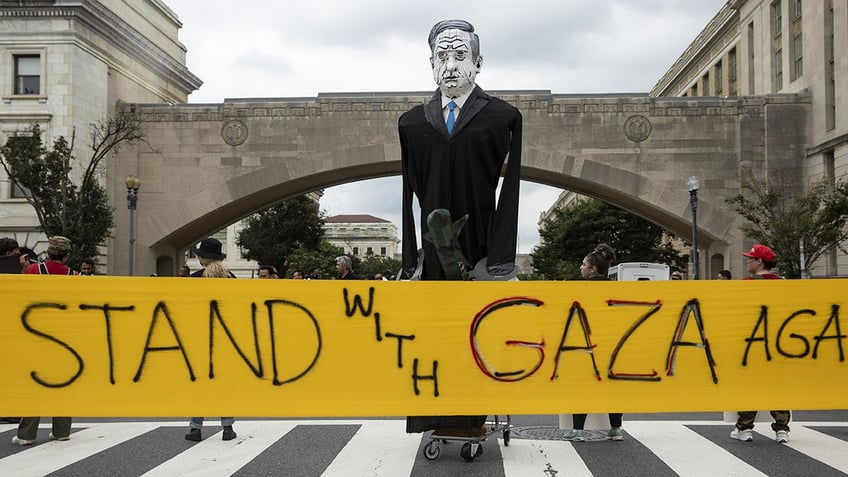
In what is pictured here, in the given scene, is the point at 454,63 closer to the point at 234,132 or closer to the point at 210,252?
the point at 210,252

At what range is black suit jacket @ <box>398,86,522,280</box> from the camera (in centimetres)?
615

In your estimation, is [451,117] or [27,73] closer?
[451,117]

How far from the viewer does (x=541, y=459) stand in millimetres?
7160

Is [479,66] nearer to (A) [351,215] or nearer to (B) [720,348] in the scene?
Result: (B) [720,348]

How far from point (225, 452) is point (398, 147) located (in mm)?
29071

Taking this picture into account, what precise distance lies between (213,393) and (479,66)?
293 centimetres

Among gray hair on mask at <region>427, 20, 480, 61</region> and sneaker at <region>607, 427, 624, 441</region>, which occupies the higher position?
gray hair on mask at <region>427, 20, 480, 61</region>

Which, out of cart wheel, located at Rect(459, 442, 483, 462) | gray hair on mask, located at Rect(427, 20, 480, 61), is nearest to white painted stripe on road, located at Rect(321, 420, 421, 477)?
cart wheel, located at Rect(459, 442, 483, 462)

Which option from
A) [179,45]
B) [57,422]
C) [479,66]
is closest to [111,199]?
[179,45]

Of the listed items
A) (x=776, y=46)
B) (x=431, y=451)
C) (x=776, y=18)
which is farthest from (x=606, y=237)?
(x=431, y=451)

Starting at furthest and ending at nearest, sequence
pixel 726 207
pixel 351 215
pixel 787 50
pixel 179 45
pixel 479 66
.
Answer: pixel 351 215 → pixel 179 45 → pixel 787 50 → pixel 726 207 → pixel 479 66

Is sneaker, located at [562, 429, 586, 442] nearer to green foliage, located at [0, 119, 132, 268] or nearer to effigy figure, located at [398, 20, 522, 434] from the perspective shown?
effigy figure, located at [398, 20, 522, 434]

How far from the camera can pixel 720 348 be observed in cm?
Result: 564

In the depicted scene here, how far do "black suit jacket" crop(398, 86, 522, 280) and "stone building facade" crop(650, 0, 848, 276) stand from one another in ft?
102
